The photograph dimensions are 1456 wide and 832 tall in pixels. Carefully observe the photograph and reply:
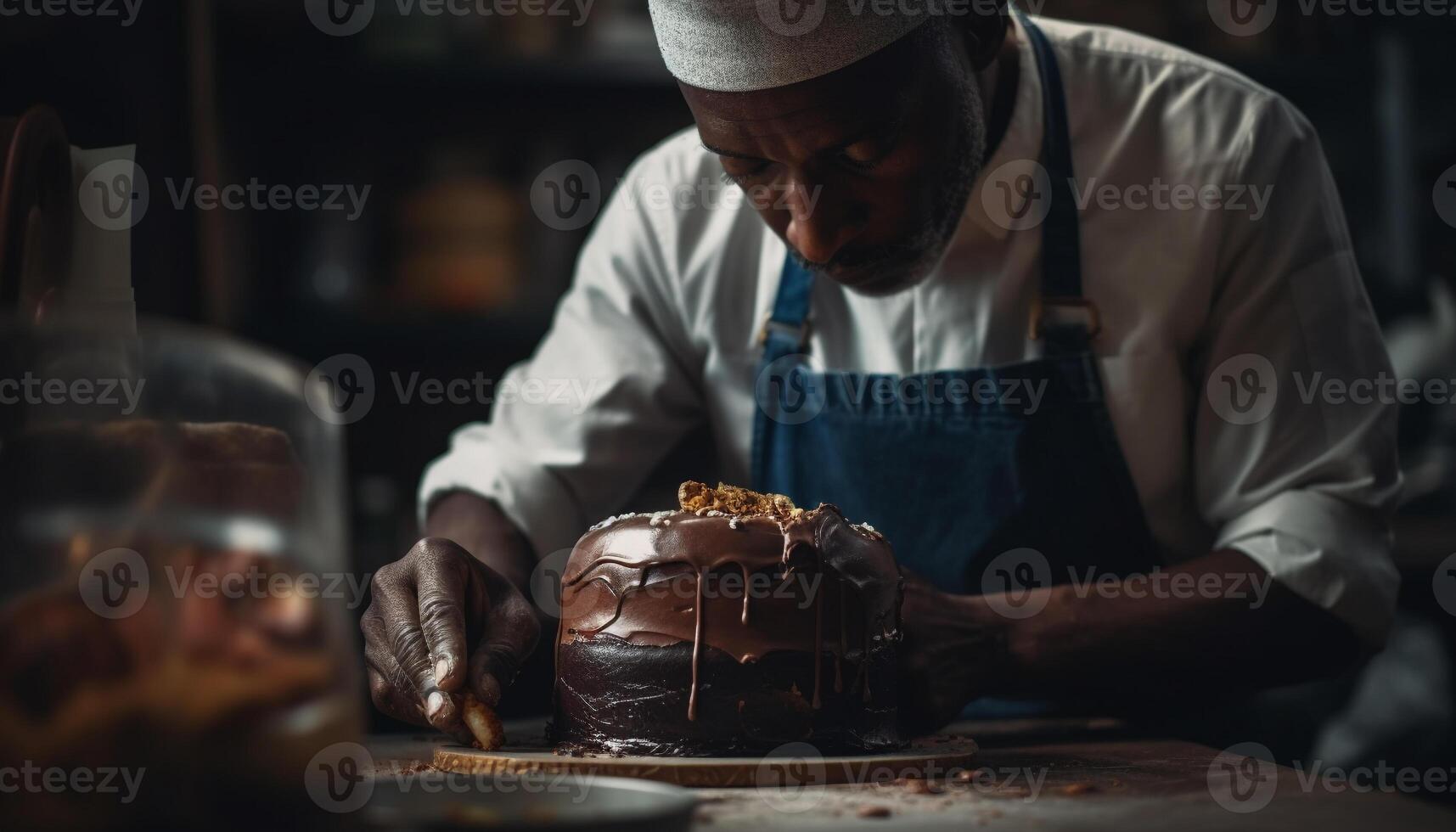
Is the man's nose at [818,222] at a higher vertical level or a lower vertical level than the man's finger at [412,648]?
higher

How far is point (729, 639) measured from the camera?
138 cm

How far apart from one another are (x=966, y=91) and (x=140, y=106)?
2.04 m

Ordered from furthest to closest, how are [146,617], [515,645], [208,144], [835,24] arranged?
1. [208,144]
2. [835,24]
3. [515,645]
4. [146,617]

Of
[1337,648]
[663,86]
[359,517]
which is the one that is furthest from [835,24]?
[359,517]

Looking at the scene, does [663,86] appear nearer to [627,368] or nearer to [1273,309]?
[627,368]

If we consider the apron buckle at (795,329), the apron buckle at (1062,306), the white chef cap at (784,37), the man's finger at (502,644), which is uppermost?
the white chef cap at (784,37)

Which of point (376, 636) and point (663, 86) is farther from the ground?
point (663, 86)

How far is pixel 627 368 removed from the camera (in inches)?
86.5
